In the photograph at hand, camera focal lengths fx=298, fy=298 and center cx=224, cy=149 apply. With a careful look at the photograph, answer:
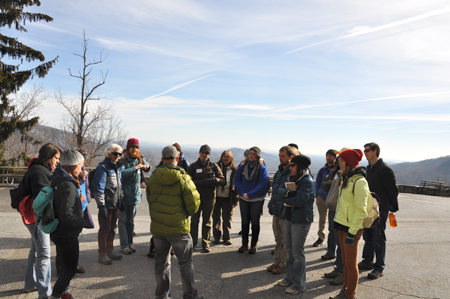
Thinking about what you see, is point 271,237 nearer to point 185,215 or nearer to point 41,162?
point 185,215

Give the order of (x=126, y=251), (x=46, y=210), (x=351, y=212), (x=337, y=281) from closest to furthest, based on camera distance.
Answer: (x=46, y=210) → (x=351, y=212) → (x=337, y=281) → (x=126, y=251)

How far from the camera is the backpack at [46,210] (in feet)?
10.6

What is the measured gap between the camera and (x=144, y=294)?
404 centimetres

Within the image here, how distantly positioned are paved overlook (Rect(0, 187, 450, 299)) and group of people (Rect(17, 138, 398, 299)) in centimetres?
23

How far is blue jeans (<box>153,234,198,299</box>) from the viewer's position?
11.8 feet

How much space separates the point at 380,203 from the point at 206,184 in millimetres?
3115

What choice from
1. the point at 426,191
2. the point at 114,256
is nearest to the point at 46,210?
the point at 114,256

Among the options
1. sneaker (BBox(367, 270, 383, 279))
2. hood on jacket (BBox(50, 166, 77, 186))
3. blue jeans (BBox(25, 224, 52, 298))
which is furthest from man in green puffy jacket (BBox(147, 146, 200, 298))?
sneaker (BBox(367, 270, 383, 279))

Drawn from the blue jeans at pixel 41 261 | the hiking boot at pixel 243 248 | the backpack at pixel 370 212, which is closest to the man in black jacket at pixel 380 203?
the backpack at pixel 370 212

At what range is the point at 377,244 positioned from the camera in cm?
499

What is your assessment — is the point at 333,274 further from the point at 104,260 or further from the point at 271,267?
the point at 104,260

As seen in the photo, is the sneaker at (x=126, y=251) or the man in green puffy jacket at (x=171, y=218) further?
the sneaker at (x=126, y=251)

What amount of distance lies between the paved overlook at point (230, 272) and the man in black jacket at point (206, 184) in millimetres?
365

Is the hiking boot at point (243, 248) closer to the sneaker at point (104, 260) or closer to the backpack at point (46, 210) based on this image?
the sneaker at point (104, 260)
